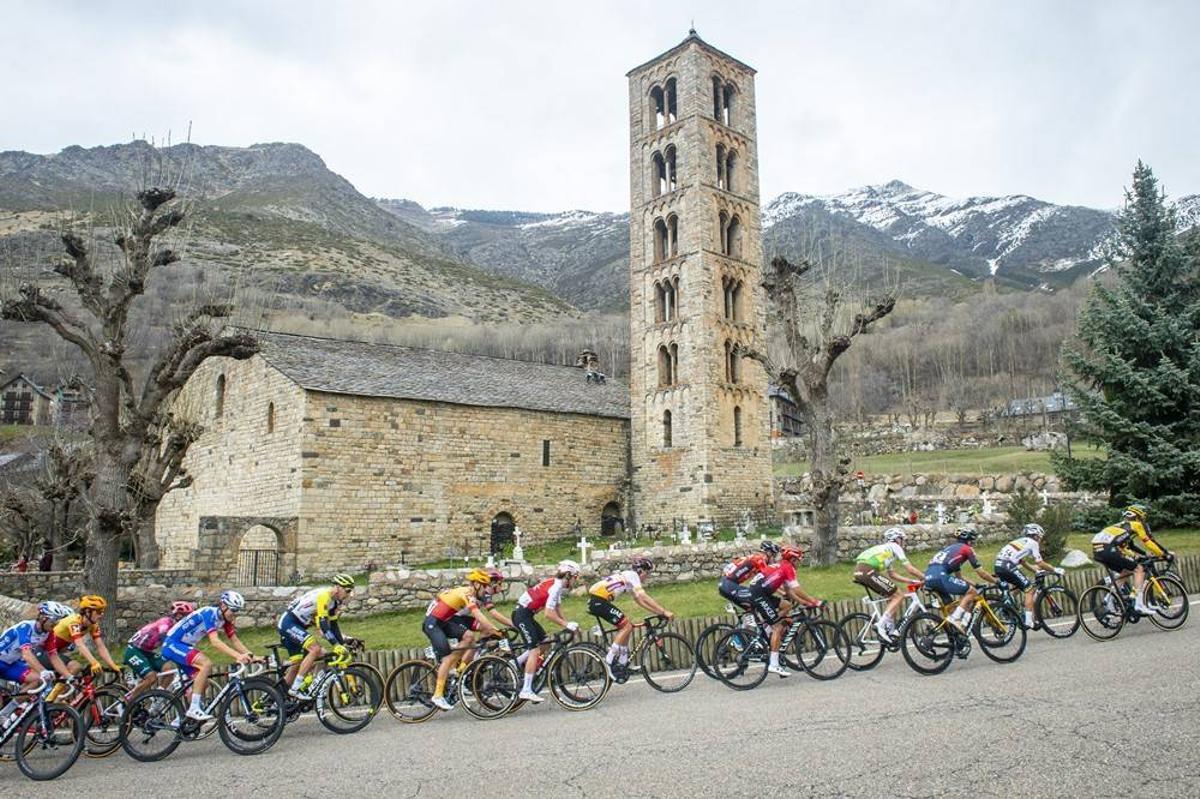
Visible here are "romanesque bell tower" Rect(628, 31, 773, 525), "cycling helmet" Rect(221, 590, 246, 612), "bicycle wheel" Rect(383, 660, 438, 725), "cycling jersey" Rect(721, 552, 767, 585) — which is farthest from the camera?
"romanesque bell tower" Rect(628, 31, 773, 525)

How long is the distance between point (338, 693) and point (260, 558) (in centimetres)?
1842

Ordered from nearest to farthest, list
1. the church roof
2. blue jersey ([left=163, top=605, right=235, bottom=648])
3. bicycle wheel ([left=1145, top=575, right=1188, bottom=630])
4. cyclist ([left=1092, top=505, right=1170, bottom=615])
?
blue jersey ([left=163, top=605, right=235, bottom=648]), cyclist ([left=1092, top=505, right=1170, bottom=615]), bicycle wheel ([left=1145, top=575, right=1188, bottom=630]), the church roof

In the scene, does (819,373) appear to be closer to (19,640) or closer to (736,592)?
(736,592)

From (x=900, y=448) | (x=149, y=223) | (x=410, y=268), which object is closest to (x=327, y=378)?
(x=149, y=223)

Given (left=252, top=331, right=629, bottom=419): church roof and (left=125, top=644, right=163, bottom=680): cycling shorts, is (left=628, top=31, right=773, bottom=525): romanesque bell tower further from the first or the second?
(left=125, top=644, right=163, bottom=680): cycling shorts

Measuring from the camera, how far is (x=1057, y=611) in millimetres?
12508

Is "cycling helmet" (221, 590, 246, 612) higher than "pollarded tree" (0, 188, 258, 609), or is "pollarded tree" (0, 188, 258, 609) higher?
"pollarded tree" (0, 188, 258, 609)

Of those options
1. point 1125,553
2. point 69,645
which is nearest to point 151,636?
point 69,645

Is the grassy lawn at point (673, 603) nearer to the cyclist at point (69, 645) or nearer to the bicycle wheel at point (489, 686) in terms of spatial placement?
the bicycle wheel at point (489, 686)

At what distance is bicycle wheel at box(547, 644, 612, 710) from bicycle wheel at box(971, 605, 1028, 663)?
500 centimetres

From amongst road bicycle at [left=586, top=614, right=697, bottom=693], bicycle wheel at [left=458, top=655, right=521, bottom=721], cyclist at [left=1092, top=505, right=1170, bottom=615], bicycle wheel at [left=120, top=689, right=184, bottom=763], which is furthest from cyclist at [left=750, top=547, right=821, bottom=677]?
bicycle wheel at [left=120, top=689, right=184, bottom=763]

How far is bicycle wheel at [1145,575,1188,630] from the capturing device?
38.3ft

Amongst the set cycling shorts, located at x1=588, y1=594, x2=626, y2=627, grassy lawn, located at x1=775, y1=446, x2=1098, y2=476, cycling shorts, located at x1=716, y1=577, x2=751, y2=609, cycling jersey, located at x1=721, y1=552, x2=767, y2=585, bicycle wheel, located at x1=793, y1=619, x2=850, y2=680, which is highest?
grassy lawn, located at x1=775, y1=446, x2=1098, y2=476

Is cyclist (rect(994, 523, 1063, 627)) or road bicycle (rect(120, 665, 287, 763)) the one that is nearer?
road bicycle (rect(120, 665, 287, 763))
